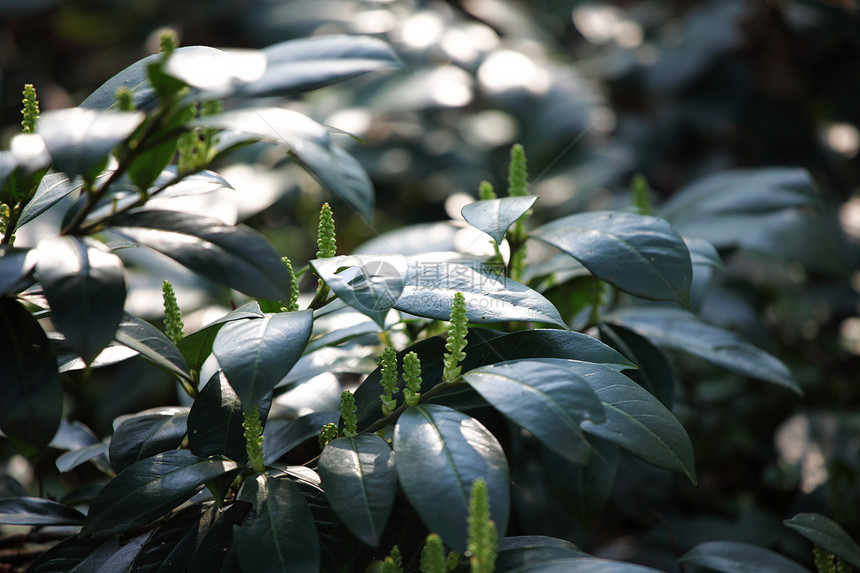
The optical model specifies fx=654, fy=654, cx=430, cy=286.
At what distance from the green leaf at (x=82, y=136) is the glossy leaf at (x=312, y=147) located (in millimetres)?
47

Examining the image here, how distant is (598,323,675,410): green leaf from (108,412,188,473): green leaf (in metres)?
0.47

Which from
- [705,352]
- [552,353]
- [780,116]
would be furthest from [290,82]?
[780,116]

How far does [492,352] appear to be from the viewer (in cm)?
55

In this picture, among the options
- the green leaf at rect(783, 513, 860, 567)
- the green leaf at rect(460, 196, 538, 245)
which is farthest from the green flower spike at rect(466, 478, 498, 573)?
the green leaf at rect(783, 513, 860, 567)

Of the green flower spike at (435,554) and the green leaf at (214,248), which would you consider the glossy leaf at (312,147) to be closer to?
the green leaf at (214,248)

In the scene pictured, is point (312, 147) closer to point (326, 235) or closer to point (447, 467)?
point (326, 235)

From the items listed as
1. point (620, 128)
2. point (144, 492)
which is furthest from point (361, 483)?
point (620, 128)

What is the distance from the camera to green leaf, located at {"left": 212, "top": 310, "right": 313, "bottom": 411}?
424 mm

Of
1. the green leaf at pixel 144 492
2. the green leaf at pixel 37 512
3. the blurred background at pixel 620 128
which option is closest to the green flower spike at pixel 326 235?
the green leaf at pixel 144 492

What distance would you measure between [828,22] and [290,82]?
1.82m

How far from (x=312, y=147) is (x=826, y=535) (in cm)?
56

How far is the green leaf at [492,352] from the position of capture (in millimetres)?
531

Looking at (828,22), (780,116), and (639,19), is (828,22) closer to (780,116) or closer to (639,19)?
(780,116)

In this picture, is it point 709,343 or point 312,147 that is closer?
point 312,147
